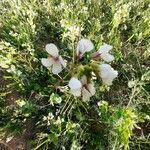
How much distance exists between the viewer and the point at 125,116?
6.68 ft

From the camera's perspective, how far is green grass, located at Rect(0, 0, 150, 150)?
2.29 m

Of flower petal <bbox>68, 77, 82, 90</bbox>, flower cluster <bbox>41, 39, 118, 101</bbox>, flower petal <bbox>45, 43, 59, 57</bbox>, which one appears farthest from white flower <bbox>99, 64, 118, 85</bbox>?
flower petal <bbox>45, 43, 59, 57</bbox>

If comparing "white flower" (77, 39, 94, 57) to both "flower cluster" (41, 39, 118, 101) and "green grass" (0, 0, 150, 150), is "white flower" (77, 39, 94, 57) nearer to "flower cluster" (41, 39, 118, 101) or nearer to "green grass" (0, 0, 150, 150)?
"flower cluster" (41, 39, 118, 101)

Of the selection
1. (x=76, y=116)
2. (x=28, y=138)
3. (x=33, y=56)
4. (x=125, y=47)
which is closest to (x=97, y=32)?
(x=125, y=47)

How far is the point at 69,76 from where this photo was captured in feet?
7.96

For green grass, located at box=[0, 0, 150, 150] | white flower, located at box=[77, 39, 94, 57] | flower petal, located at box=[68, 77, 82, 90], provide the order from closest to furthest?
flower petal, located at box=[68, 77, 82, 90] < white flower, located at box=[77, 39, 94, 57] < green grass, located at box=[0, 0, 150, 150]

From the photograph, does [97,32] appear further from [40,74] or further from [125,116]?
[125,116]

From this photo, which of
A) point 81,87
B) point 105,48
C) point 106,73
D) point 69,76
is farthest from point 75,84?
point 69,76

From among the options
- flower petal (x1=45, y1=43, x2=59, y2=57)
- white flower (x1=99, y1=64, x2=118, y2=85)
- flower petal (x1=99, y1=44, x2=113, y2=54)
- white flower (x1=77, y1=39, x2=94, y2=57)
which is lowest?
white flower (x1=99, y1=64, x2=118, y2=85)

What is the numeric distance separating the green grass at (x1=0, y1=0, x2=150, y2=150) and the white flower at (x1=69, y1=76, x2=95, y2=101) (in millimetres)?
221

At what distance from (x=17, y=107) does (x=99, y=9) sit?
3.72 ft

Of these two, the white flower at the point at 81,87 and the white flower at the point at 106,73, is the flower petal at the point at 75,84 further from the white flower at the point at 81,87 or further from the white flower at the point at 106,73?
the white flower at the point at 106,73

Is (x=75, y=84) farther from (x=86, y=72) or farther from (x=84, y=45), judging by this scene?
(x=84, y=45)

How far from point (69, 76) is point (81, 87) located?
425mm
